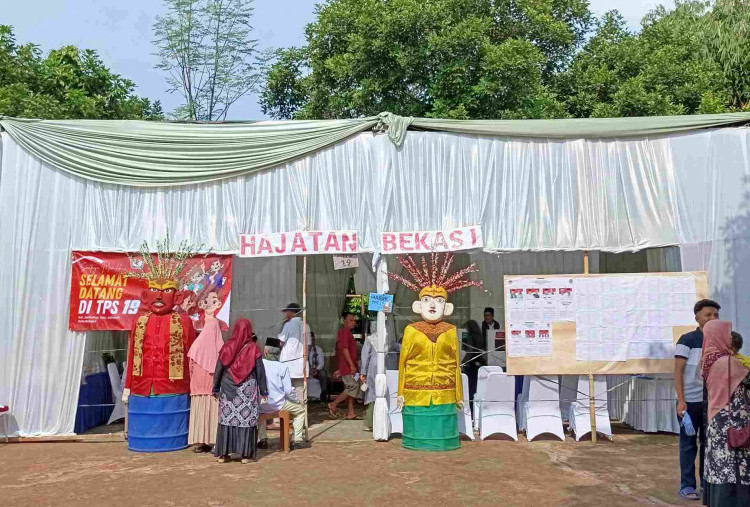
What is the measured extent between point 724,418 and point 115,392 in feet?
24.8

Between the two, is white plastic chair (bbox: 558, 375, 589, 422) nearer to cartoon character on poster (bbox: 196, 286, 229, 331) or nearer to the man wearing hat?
the man wearing hat

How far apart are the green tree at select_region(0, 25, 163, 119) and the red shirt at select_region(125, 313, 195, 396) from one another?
7225 millimetres

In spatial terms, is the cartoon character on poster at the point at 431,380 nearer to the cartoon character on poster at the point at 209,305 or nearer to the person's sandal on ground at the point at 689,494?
the cartoon character on poster at the point at 209,305

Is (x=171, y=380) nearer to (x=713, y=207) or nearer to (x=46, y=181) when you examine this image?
(x=46, y=181)

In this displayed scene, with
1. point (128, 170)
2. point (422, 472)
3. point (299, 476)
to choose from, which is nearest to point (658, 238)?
point (422, 472)

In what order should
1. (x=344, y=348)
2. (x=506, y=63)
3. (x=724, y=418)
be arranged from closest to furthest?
(x=724, y=418)
(x=344, y=348)
(x=506, y=63)

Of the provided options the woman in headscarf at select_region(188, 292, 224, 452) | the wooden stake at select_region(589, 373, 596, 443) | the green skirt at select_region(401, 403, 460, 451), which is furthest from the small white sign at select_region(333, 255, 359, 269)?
the wooden stake at select_region(589, 373, 596, 443)

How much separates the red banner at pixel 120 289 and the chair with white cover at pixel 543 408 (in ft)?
12.2

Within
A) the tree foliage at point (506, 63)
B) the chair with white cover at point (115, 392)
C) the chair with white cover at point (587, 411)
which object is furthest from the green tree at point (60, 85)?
the chair with white cover at point (587, 411)

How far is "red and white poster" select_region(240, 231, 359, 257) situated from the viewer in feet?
26.6

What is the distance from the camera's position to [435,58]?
1391 centimetres

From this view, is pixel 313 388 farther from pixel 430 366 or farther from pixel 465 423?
pixel 430 366

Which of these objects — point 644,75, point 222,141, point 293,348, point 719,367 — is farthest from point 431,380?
point 644,75

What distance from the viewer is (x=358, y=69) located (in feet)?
46.7
